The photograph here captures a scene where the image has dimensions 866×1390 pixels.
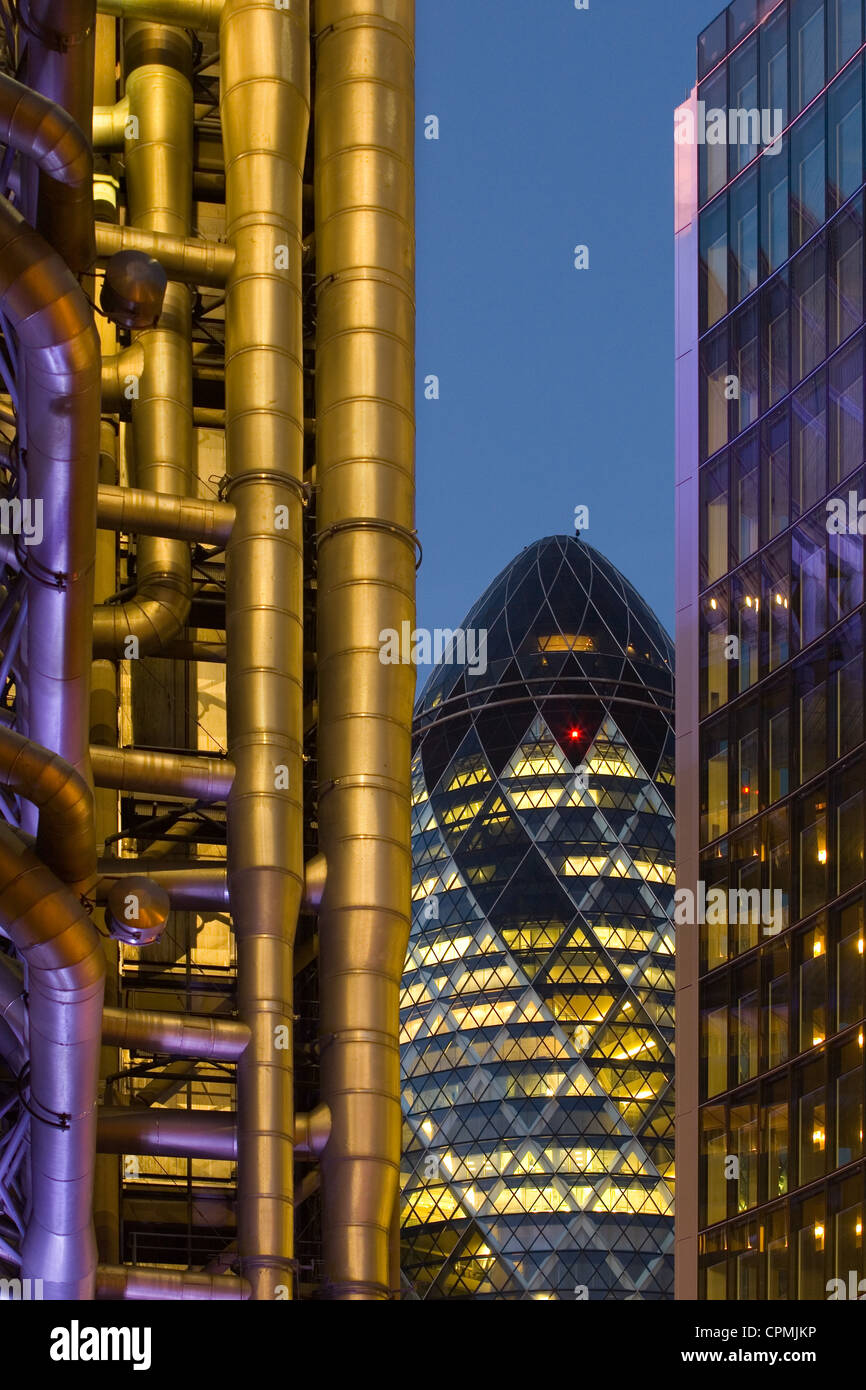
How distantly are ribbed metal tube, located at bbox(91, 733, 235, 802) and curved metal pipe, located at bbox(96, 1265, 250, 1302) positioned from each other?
7792 mm

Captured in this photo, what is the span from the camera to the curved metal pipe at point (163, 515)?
136ft

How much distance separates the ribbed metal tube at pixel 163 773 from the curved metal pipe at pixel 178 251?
8.48 metres

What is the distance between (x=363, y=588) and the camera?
142ft

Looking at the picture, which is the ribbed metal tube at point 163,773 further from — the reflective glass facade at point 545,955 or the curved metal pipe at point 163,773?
the reflective glass facade at point 545,955

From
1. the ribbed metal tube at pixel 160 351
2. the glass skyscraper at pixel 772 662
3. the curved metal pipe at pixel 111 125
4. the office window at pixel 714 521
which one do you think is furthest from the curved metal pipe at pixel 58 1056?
the office window at pixel 714 521

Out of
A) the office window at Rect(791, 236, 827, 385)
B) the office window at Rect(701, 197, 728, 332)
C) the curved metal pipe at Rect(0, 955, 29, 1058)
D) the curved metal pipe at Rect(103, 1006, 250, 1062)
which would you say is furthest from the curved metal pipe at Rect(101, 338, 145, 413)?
the curved metal pipe at Rect(0, 955, 29, 1058)

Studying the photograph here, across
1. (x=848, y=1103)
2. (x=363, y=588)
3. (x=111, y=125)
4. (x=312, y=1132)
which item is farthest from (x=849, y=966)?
(x=111, y=125)

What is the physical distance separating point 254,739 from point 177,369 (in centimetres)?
Result: 749

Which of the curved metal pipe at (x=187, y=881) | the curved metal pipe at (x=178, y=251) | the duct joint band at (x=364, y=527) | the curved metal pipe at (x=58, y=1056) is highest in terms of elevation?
the curved metal pipe at (x=178, y=251)

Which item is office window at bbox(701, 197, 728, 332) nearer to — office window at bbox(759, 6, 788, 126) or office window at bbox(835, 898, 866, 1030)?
office window at bbox(759, 6, 788, 126)

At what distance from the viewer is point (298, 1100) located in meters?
44.2

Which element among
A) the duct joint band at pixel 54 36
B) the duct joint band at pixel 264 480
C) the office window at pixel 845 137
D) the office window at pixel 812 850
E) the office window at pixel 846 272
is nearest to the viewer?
the duct joint band at pixel 54 36
